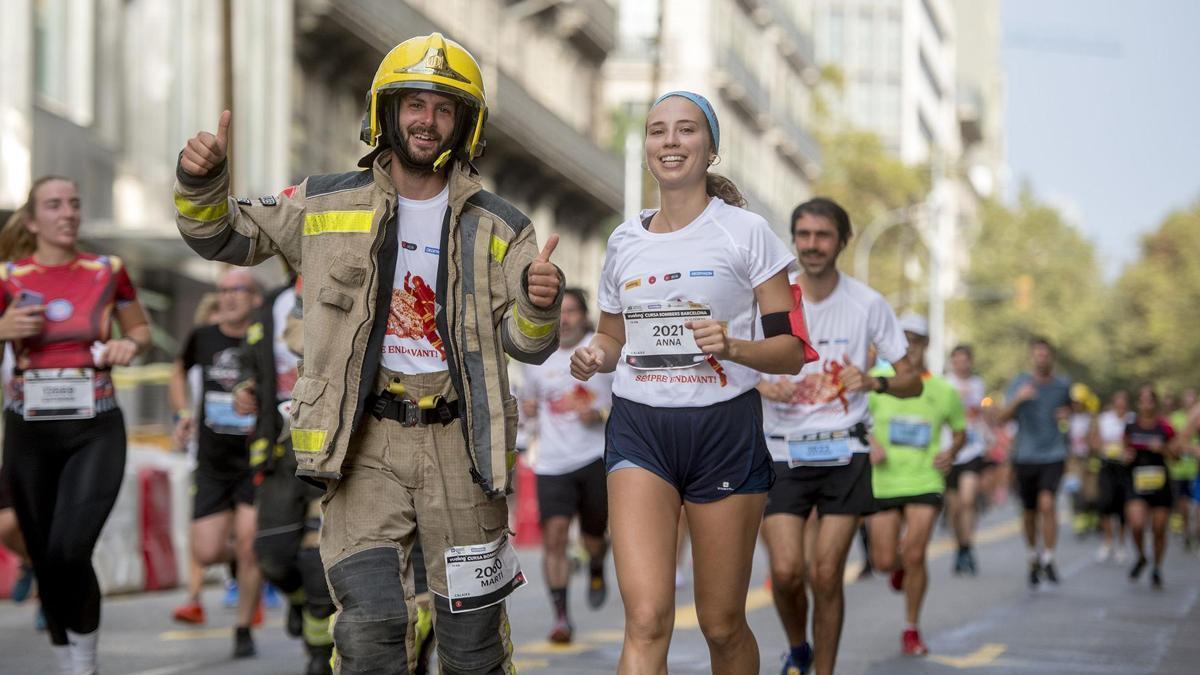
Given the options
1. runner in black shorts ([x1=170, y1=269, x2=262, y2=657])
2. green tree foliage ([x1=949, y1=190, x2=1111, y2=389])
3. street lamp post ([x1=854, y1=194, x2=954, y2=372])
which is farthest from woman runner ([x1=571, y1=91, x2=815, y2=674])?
green tree foliage ([x1=949, y1=190, x2=1111, y2=389])

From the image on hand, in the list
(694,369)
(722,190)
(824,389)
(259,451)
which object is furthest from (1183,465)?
(694,369)

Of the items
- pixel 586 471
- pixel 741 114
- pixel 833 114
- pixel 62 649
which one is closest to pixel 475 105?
pixel 62 649

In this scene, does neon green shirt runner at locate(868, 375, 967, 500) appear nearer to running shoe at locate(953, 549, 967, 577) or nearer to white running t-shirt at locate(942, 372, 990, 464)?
running shoe at locate(953, 549, 967, 577)

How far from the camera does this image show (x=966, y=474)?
803 inches

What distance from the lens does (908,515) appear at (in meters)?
12.2

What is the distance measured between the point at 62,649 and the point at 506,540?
3263 mm

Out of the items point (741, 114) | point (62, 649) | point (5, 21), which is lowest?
point (62, 649)

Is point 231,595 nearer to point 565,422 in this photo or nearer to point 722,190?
point 565,422

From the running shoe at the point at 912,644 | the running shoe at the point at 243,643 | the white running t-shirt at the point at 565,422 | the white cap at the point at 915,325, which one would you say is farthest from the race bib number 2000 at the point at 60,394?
the white cap at the point at 915,325

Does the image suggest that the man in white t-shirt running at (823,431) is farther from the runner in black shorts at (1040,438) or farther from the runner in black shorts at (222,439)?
the runner in black shorts at (1040,438)

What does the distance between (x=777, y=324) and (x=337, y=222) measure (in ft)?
5.06

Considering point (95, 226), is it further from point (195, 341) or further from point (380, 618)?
point (380, 618)

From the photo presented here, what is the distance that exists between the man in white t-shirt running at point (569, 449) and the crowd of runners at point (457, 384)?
3171mm

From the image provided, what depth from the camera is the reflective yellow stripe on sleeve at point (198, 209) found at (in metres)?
5.65
